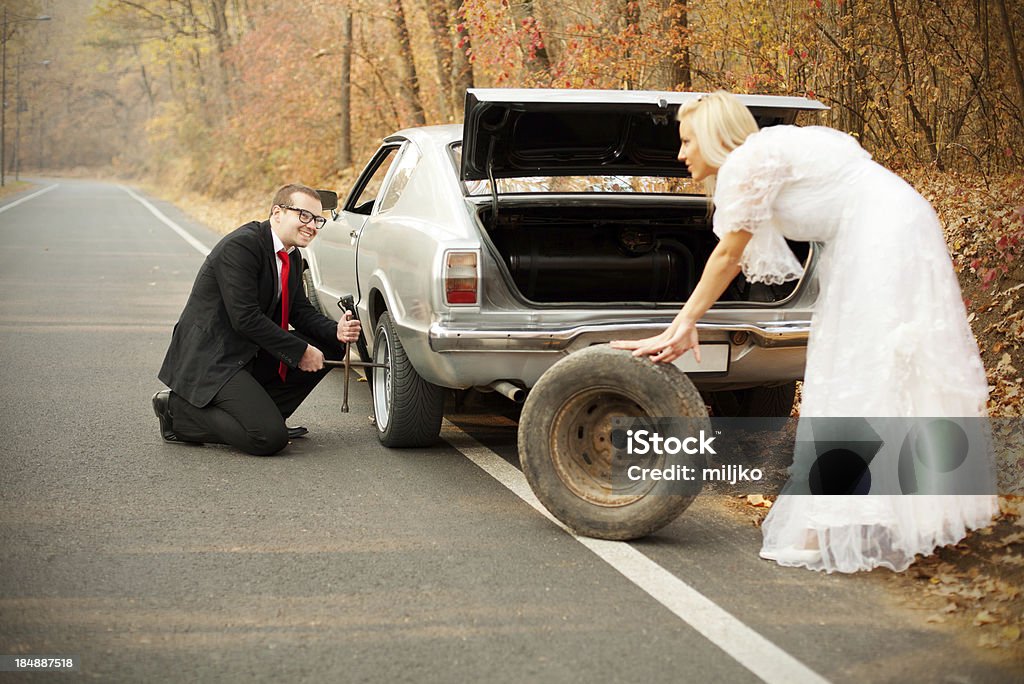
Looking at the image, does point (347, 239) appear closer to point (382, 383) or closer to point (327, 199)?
point (327, 199)

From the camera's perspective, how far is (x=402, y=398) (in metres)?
5.78

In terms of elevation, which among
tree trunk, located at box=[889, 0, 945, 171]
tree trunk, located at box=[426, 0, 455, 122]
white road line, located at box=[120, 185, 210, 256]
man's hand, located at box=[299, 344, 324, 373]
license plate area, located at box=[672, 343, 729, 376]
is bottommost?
white road line, located at box=[120, 185, 210, 256]

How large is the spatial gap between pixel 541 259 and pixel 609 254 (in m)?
0.44

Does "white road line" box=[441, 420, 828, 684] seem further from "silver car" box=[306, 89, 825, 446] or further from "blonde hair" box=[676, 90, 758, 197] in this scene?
"blonde hair" box=[676, 90, 758, 197]

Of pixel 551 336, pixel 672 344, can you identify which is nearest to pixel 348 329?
pixel 551 336

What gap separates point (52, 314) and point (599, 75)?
21.5 feet

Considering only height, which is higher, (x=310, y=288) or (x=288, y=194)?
(x=288, y=194)

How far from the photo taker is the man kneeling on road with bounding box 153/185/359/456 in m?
5.86

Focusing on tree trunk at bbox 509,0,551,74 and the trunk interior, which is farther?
tree trunk at bbox 509,0,551,74

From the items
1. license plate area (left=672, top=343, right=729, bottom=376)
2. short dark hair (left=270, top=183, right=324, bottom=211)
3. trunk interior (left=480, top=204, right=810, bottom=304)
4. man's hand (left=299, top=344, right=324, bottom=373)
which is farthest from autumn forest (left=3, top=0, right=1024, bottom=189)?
man's hand (left=299, top=344, right=324, bottom=373)

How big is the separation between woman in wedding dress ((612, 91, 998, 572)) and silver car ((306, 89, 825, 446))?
95cm

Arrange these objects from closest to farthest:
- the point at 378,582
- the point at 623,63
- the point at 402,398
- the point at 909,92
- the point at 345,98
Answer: the point at 378,582 < the point at 402,398 < the point at 909,92 < the point at 623,63 < the point at 345,98

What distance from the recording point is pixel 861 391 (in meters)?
4.09

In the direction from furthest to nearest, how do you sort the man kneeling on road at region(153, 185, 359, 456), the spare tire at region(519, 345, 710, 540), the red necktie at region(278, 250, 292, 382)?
the red necktie at region(278, 250, 292, 382)
the man kneeling on road at region(153, 185, 359, 456)
the spare tire at region(519, 345, 710, 540)
